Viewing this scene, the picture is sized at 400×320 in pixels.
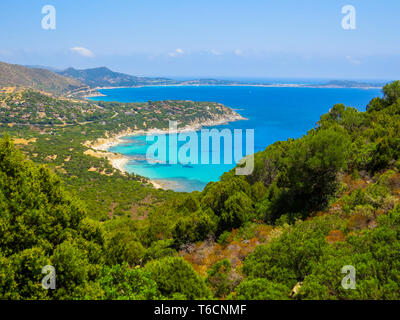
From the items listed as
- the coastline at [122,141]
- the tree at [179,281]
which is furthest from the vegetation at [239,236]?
the coastline at [122,141]

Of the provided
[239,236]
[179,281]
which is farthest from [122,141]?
[179,281]

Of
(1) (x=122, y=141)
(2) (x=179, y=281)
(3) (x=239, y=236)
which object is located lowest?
(3) (x=239, y=236)

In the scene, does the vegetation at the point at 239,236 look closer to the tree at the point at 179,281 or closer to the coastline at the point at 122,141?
the tree at the point at 179,281

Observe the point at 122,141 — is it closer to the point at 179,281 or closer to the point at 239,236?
the point at 239,236

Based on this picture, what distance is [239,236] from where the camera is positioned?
13.2m

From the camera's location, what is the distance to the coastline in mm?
69631

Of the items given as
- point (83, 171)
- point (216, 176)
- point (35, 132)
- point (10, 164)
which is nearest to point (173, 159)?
point (216, 176)

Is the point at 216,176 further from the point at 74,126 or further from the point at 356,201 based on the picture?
the point at 74,126

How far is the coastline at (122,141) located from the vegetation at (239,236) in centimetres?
4301

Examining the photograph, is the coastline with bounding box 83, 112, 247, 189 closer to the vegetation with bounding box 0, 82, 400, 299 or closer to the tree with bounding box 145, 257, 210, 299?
the vegetation with bounding box 0, 82, 400, 299

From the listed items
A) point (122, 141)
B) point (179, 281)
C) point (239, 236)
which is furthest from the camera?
point (122, 141)

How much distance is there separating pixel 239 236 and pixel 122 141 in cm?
8494

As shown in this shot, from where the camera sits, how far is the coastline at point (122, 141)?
228ft

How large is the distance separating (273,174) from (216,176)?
135 feet
